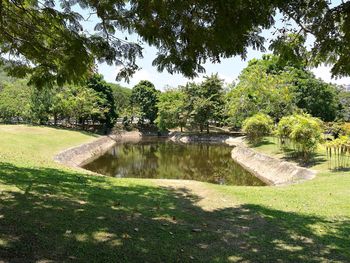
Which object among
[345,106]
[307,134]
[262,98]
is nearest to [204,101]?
[262,98]

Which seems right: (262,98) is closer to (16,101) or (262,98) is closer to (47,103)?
(47,103)

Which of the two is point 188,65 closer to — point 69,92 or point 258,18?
point 258,18

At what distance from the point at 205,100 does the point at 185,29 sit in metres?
50.4

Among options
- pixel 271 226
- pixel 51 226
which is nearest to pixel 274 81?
pixel 271 226

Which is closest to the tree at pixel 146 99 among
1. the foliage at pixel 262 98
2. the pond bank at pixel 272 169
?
the foliage at pixel 262 98

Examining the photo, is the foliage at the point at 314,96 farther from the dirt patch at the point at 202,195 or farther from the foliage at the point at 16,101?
the dirt patch at the point at 202,195

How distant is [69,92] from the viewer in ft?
179

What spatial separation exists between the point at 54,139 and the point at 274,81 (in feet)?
86.4

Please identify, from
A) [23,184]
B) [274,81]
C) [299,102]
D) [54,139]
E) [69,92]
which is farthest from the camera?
[299,102]

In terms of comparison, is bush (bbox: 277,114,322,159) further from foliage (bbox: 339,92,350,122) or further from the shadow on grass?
foliage (bbox: 339,92,350,122)

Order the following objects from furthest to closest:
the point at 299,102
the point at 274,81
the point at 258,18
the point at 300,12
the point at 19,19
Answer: the point at 299,102
the point at 274,81
the point at 19,19
the point at 300,12
the point at 258,18

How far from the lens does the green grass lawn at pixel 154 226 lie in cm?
604

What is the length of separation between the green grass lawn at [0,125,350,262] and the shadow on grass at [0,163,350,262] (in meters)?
0.02

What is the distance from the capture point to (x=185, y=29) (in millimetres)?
6480
